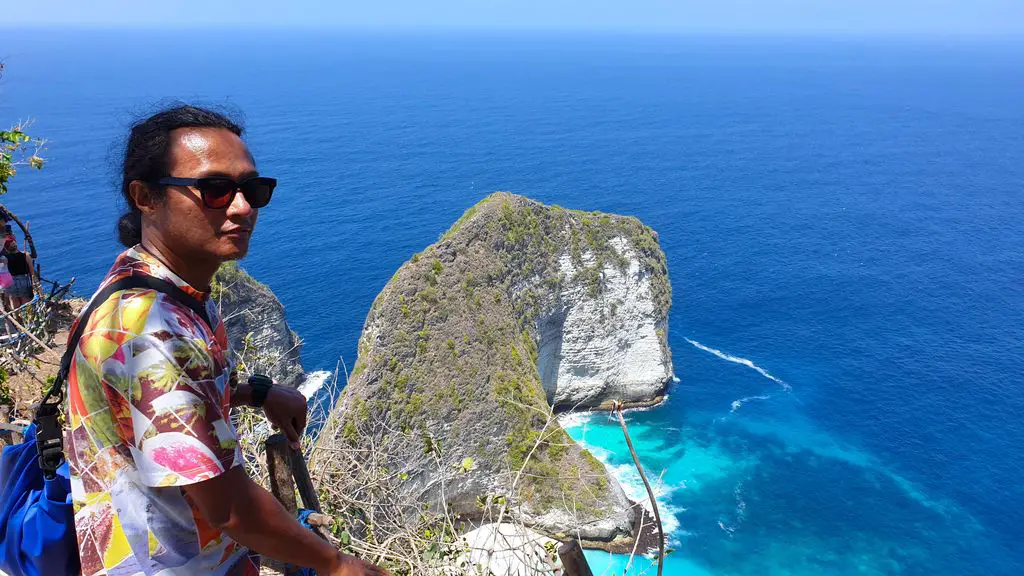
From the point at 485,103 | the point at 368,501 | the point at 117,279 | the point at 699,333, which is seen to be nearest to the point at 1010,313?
the point at 699,333

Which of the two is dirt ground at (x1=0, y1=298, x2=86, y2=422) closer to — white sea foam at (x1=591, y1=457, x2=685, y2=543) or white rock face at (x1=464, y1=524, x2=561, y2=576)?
white rock face at (x1=464, y1=524, x2=561, y2=576)

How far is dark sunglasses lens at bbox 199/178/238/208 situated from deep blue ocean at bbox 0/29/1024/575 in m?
0.68

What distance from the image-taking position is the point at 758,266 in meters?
69.2

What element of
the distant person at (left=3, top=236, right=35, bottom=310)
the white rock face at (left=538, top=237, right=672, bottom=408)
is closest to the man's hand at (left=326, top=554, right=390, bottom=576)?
the distant person at (left=3, top=236, right=35, bottom=310)

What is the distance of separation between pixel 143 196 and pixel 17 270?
12350 mm

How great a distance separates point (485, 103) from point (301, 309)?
115m

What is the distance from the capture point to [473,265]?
119 ft

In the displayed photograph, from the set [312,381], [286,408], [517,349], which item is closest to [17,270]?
[286,408]

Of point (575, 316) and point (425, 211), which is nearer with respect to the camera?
point (575, 316)

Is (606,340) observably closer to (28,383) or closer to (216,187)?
(28,383)

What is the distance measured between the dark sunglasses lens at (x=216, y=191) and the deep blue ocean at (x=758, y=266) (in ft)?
2.23

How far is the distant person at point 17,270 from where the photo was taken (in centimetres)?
1265

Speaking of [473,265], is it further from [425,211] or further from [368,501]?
[425,211]

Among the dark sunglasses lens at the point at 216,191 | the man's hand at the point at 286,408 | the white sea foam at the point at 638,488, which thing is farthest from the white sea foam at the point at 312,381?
the dark sunglasses lens at the point at 216,191
